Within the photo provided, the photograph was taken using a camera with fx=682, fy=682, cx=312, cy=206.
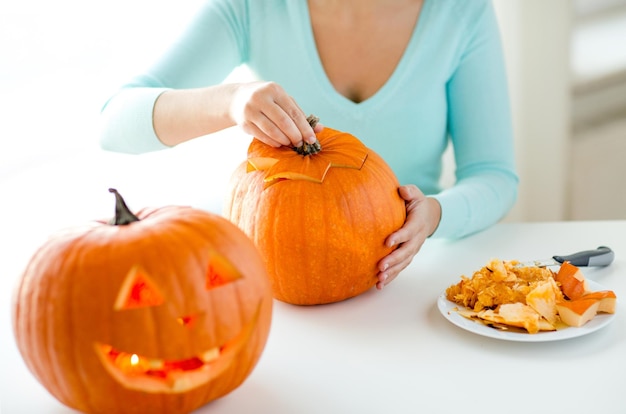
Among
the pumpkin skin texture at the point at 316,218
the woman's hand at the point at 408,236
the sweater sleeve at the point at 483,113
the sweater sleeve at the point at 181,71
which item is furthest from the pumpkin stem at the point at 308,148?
the sweater sleeve at the point at 483,113

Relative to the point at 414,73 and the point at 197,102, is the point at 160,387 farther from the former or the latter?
the point at 414,73

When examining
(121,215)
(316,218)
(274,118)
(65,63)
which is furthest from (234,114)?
(65,63)

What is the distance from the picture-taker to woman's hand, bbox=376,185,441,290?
92cm

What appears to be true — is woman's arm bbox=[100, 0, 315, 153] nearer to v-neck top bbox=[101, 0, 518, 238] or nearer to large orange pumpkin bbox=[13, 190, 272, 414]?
v-neck top bbox=[101, 0, 518, 238]

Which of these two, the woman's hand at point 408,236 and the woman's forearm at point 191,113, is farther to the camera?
the woman's forearm at point 191,113

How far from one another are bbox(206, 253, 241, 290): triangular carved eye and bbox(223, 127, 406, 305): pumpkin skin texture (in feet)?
0.68

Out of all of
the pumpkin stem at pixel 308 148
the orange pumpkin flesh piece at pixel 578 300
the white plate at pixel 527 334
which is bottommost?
the white plate at pixel 527 334

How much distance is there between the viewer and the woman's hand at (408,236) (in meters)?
0.92

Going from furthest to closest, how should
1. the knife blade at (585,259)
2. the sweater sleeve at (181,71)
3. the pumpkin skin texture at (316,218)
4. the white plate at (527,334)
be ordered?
the sweater sleeve at (181,71)
the knife blade at (585,259)
the pumpkin skin texture at (316,218)
the white plate at (527,334)

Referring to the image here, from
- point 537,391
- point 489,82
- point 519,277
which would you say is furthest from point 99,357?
point 489,82

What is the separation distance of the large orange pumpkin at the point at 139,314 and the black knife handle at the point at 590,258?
21.0 inches

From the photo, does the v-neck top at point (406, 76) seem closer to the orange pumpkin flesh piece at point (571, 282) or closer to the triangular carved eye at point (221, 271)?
the orange pumpkin flesh piece at point (571, 282)

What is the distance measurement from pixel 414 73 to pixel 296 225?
67cm

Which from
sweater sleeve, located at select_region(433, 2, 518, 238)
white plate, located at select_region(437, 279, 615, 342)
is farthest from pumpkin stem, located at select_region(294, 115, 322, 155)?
sweater sleeve, located at select_region(433, 2, 518, 238)
